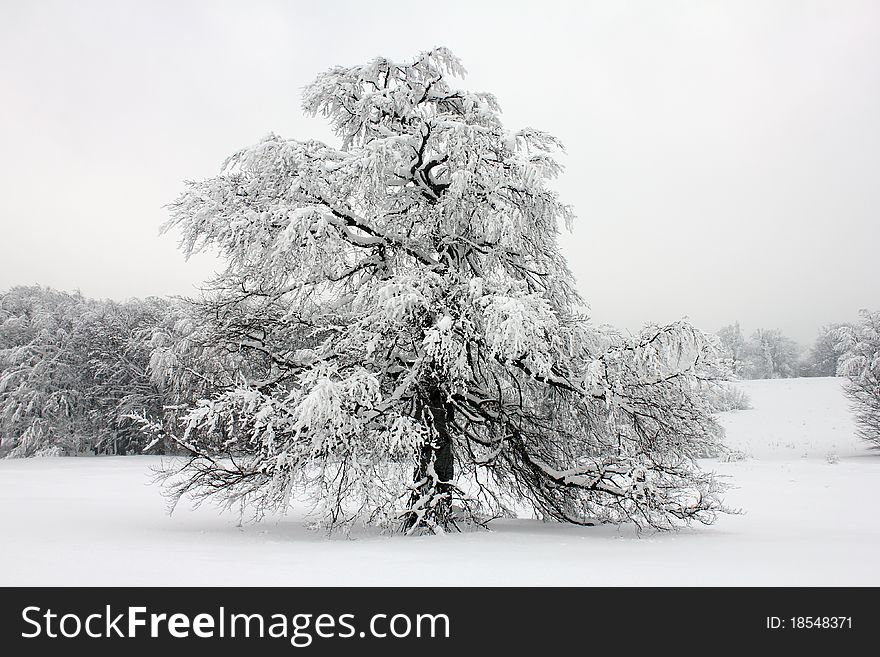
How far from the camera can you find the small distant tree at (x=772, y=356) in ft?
362

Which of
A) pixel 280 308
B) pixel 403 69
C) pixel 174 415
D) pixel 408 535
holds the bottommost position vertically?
pixel 408 535

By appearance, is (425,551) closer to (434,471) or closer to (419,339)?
(434,471)

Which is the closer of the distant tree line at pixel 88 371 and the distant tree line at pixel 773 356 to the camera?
the distant tree line at pixel 88 371

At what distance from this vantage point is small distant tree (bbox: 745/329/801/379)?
110 metres

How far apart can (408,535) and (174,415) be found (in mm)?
3774

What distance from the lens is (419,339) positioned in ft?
34.1

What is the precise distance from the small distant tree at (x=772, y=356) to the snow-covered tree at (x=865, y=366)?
74760 mm

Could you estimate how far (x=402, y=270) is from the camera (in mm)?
10250
